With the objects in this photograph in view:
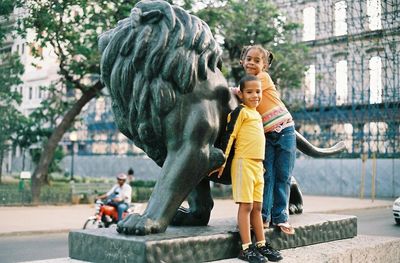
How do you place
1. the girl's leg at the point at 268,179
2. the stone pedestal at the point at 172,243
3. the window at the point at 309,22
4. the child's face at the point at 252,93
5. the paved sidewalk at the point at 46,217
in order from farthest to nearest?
the window at the point at 309,22
the paved sidewalk at the point at 46,217
the girl's leg at the point at 268,179
the child's face at the point at 252,93
the stone pedestal at the point at 172,243

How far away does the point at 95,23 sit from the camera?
622 inches

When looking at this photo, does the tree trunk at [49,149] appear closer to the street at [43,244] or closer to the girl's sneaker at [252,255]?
the street at [43,244]

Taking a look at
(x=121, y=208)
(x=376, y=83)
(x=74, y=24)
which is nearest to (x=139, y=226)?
(x=121, y=208)

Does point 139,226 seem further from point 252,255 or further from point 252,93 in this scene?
point 252,93

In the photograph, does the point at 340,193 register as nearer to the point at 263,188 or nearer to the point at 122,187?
the point at 122,187

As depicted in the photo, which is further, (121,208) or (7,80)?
(7,80)

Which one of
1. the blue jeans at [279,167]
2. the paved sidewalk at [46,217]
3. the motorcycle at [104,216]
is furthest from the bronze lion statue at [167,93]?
the motorcycle at [104,216]

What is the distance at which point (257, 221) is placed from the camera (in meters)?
3.26

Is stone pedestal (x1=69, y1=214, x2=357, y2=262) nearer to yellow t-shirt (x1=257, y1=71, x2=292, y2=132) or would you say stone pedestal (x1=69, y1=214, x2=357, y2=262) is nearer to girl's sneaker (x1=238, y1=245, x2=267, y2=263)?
girl's sneaker (x1=238, y1=245, x2=267, y2=263)

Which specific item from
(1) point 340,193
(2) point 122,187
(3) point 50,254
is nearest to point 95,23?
(2) point 122,187

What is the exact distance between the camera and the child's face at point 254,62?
143 inches

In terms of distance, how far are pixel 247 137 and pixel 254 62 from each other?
655mm

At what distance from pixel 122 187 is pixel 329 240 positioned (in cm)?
718

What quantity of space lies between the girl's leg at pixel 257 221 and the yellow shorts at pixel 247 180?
0.04 m
